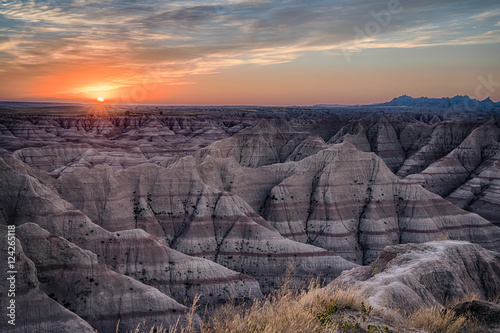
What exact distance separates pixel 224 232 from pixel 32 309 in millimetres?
25947

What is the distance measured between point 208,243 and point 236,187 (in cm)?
1360

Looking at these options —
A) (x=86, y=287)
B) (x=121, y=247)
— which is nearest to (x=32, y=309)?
(x=86, y=287)

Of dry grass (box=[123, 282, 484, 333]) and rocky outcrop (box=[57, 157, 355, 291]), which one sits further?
rocky outcrop (box=[57, 157, 355, 291])

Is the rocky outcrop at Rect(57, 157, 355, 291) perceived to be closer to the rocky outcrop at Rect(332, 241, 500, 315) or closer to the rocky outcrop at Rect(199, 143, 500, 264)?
the rocky outcrop at Rect(199, 143, 500, 264)

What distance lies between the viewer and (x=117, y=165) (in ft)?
265

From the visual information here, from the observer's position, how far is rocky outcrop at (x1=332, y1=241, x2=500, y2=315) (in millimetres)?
16703

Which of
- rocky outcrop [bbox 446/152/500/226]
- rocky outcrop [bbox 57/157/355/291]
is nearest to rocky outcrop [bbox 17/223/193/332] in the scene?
rocky outcrop [bbox 57/157/355/291]

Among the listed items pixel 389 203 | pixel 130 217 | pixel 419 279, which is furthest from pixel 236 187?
pixel 419 279

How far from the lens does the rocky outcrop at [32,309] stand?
23453 millimetres

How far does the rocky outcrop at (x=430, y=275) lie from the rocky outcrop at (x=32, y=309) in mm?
16865

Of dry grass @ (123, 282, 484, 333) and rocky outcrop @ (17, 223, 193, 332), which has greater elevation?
dry grass @ (123, 282, 484, 333)

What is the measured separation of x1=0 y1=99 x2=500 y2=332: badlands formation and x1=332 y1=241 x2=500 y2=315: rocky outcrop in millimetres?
86

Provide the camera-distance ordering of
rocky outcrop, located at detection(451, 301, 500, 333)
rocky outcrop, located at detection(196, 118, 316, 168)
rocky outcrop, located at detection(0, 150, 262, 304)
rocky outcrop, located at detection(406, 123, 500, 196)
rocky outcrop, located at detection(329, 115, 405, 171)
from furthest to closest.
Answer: rocky outcrop, located at detection(329, 115, 405, 171)
rocky outcrop, located at detection(196, 118, 316, 168)
rocky outcrop, located at detection(406, 123, 500, 196)
rocky outcrop, located at detection(0, 150, 262, 304)
rocky outcrop, located at detection(451, 301, 500, 333)

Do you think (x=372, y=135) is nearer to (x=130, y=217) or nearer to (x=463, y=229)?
(x=463, y=229)
